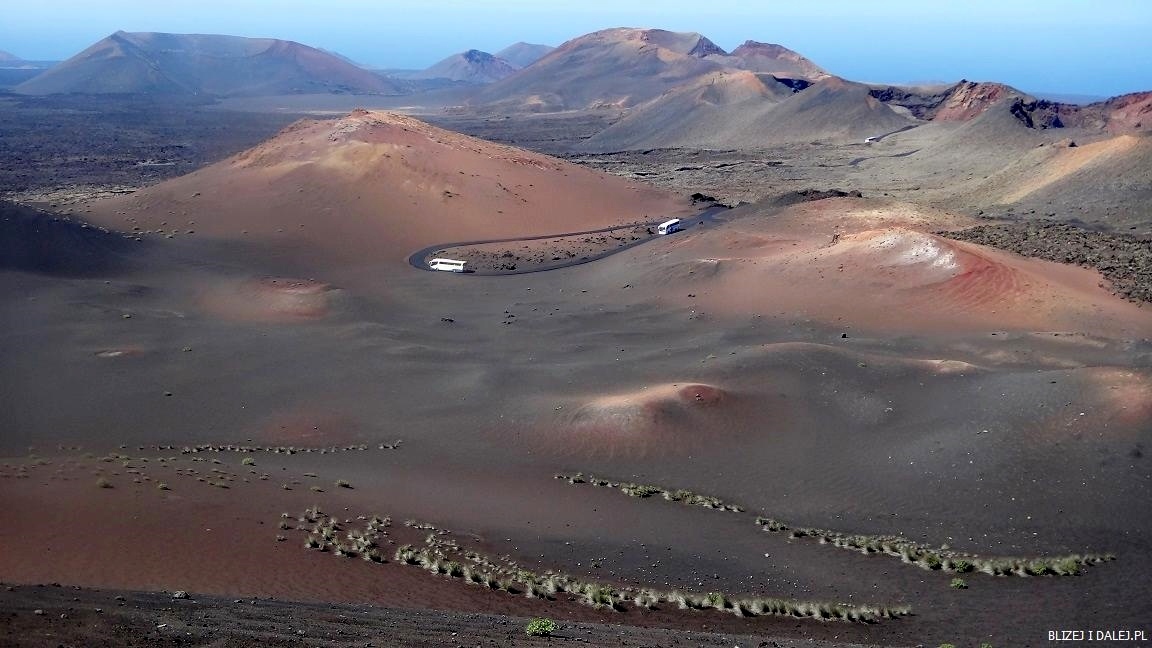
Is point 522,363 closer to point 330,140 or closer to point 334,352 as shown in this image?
point 334,352

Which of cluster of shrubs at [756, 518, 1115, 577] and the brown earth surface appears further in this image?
cluster of shrubs at [756, 518, 1115, 577]

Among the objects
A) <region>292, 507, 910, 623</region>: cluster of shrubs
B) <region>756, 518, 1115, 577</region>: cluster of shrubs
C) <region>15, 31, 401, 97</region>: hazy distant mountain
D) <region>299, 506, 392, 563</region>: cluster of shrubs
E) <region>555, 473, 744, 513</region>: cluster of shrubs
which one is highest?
<region>15, 31, 401, 97</region>: hazy distant mountain

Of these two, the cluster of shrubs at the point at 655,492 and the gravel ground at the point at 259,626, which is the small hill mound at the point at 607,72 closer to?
the cluster of shrubs at the point at 655,492

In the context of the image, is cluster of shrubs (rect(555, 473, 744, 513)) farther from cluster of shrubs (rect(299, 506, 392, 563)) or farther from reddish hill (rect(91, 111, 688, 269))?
reddish hill (rect(91, 111, 688, 269))

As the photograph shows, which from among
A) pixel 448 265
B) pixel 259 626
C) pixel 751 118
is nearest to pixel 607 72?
pixel 751 118

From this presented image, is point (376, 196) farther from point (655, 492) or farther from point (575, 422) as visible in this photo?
point (655, 492)

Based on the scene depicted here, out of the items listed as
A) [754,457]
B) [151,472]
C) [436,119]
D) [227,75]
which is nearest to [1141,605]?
[754,457]

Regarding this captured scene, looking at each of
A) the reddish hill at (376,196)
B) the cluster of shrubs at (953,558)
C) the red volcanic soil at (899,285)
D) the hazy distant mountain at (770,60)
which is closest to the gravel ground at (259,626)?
the cluster of shrubs at (953,558)

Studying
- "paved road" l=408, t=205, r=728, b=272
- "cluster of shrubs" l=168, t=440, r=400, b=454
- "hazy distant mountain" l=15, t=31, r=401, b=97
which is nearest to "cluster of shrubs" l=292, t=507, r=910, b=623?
"cluster of shrubs" l=168, t=440, r=400, b=454
